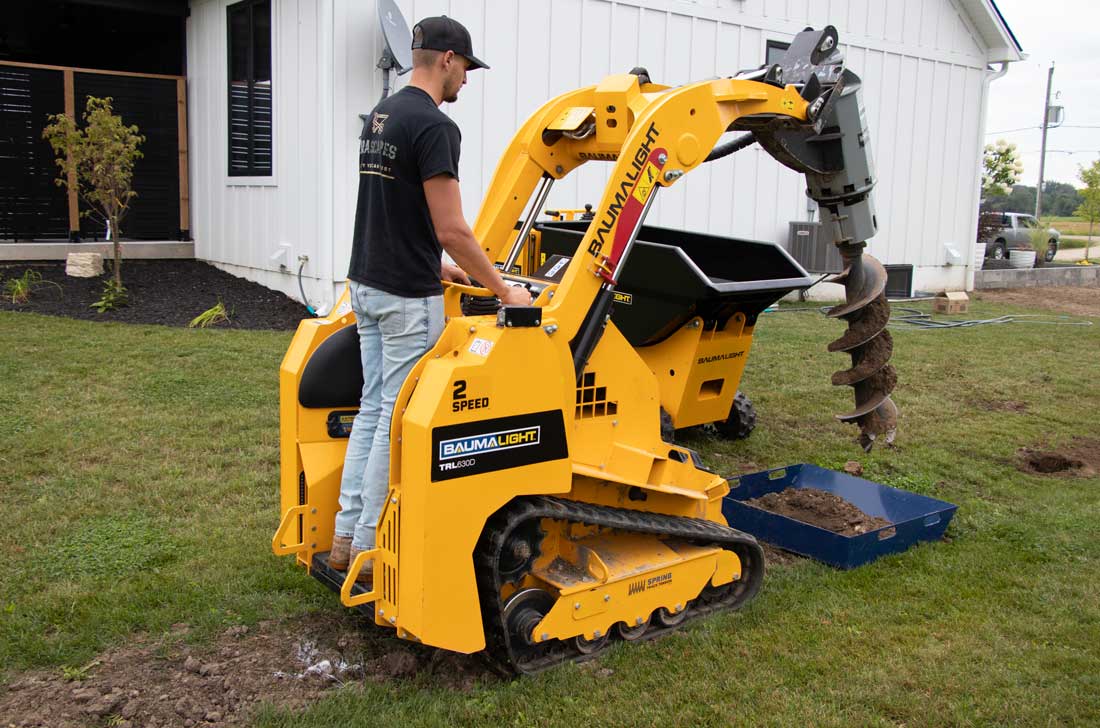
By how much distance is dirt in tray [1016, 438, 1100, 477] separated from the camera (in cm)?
691

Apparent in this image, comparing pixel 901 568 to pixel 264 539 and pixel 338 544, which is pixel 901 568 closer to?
pixel 338 544

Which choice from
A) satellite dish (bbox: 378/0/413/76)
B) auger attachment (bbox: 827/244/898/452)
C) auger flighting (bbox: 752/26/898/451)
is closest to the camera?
auger flighting (bbox: 752/26/898/451)

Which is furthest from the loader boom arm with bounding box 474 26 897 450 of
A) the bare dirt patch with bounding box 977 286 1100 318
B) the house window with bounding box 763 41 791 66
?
the bare dirt patch with bounding box 977 286 1100 318

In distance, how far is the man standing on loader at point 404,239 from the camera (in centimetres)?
360

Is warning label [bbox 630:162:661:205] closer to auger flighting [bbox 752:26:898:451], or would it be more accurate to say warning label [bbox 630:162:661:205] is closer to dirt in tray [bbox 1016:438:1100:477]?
auger flighting [bbox 752:26:898:451]

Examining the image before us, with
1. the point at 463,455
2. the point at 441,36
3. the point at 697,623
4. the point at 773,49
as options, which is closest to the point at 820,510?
the point at 697,623

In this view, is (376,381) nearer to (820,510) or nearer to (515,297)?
(515,297)

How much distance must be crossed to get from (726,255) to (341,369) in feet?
11.5

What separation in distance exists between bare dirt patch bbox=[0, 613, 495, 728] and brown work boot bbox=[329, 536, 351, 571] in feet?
1.22

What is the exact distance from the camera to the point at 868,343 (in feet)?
17.3

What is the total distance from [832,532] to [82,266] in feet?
34.3

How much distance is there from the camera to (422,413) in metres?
3.42

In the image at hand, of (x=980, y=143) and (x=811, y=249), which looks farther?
(x=980, y=143)

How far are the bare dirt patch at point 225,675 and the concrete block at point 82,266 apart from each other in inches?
371
